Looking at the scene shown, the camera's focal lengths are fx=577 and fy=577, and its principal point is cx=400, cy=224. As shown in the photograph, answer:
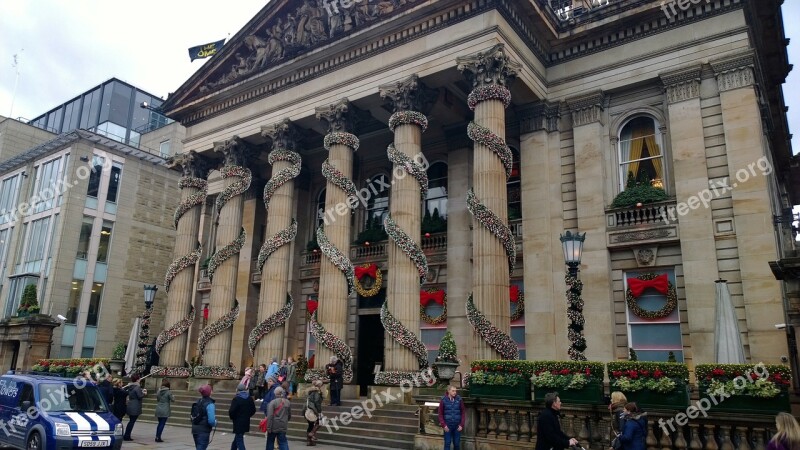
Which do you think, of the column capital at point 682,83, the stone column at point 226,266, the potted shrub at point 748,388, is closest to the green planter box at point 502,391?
the potted shrub at point 748,388

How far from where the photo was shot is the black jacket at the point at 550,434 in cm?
873

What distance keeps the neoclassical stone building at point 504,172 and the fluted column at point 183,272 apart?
131 mm

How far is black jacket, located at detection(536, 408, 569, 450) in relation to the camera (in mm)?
8730

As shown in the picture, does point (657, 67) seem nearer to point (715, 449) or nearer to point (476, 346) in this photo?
point (476, 346)

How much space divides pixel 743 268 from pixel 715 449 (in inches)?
345

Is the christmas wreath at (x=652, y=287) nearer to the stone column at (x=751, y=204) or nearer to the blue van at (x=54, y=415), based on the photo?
the stone column at (x=751, y=204)

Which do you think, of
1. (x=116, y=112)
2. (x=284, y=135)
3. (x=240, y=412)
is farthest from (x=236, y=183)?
(x=116, y=112)

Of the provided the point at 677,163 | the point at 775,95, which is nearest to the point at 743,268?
the point at 677,163

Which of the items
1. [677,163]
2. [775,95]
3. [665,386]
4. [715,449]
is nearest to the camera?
[715,449]

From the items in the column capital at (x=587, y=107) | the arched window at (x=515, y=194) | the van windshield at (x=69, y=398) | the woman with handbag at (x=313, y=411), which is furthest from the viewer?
the arched window at (x=515, y=194)

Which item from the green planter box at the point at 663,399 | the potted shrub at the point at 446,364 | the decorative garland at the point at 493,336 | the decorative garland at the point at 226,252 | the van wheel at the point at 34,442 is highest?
the decorative garland at the point at 226,252

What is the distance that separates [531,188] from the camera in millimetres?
22297

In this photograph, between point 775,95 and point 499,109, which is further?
point 775,95

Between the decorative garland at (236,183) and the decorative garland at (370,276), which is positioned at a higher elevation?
the decorative garland at (236,183)
